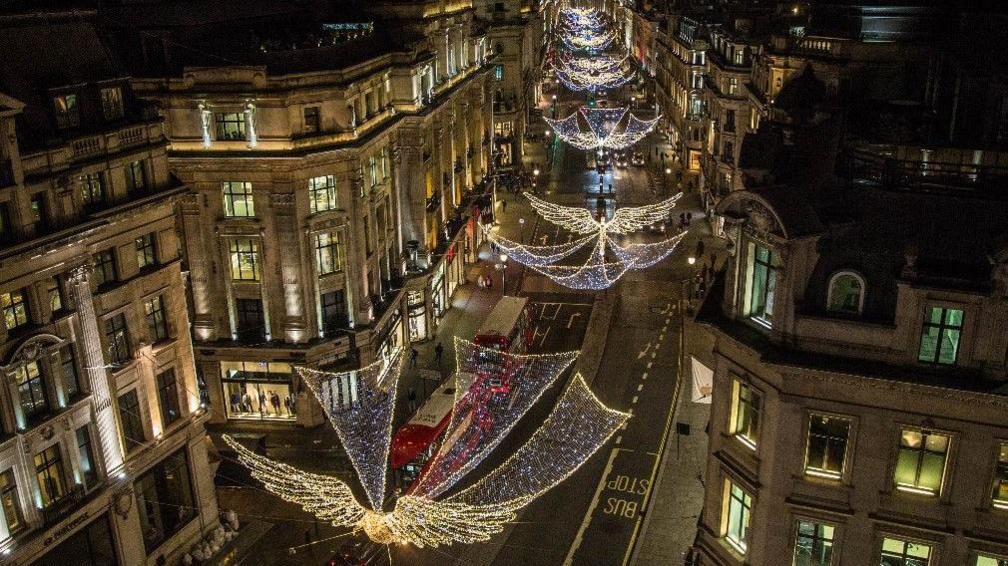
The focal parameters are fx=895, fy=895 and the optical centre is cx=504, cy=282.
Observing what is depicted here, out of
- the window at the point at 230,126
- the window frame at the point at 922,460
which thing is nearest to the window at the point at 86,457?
the window at the point at 230,126

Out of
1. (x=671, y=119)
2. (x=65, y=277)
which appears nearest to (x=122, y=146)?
(x=65, y=277)

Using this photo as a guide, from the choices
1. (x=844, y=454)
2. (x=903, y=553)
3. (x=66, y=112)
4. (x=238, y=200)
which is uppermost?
(x=66, y=112)

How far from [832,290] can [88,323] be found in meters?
30.9

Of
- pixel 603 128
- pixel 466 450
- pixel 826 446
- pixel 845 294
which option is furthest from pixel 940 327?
pixel 603 128

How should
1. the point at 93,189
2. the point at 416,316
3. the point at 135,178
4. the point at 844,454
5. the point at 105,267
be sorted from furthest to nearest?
the point at 416,316 → the point at 135,178 → the point at 105,267 → the point at 93,189 → the point at 844,454

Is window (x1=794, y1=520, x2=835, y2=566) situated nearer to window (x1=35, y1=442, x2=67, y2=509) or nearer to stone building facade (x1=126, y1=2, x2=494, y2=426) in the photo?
window (x1=35, y1=442, x2=67, y2=509)

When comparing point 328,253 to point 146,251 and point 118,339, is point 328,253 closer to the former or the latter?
point 146,251

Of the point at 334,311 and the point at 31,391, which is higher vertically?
the point at 31,391

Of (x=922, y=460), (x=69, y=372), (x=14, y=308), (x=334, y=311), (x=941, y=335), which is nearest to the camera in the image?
(x=941, y=335)

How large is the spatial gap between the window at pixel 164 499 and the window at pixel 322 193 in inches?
733

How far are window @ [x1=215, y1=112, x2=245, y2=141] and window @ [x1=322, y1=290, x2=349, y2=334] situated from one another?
11709 mm

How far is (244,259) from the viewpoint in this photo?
58.1m

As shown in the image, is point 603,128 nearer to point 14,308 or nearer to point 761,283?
point 761,283

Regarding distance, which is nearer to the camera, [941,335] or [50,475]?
[941,335]
